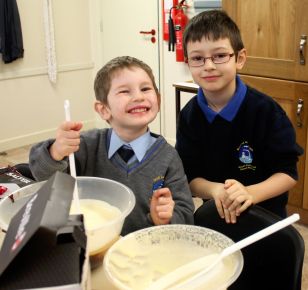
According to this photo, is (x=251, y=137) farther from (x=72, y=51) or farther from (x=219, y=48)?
(x=72, y=51)

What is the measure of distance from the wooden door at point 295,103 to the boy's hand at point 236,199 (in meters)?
1.61

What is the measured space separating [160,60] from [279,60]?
6.33 feet

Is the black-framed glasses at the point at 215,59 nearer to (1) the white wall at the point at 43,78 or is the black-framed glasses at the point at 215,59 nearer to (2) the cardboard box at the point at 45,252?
(2) the cardboard box at the point at 45,252

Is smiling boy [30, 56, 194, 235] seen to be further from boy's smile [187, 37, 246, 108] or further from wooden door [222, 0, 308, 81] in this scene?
wooden door [222, 0, 308, 81]

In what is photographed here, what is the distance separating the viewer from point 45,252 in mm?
532

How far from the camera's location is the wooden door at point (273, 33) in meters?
2.47

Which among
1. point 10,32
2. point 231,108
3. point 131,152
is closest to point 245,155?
point 231,108

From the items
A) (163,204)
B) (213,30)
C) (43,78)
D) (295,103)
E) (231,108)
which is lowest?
(43,78)

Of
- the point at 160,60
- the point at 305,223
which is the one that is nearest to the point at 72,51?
the point at 160,60

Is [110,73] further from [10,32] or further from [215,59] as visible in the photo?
[10,32]

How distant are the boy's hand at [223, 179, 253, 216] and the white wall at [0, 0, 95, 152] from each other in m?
3.74

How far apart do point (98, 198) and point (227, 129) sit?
56 cm

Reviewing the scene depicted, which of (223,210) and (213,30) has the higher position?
(213,30)

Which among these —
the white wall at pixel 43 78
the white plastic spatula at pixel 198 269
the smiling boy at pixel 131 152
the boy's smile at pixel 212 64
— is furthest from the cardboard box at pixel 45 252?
the white wall at pixel 43 78
